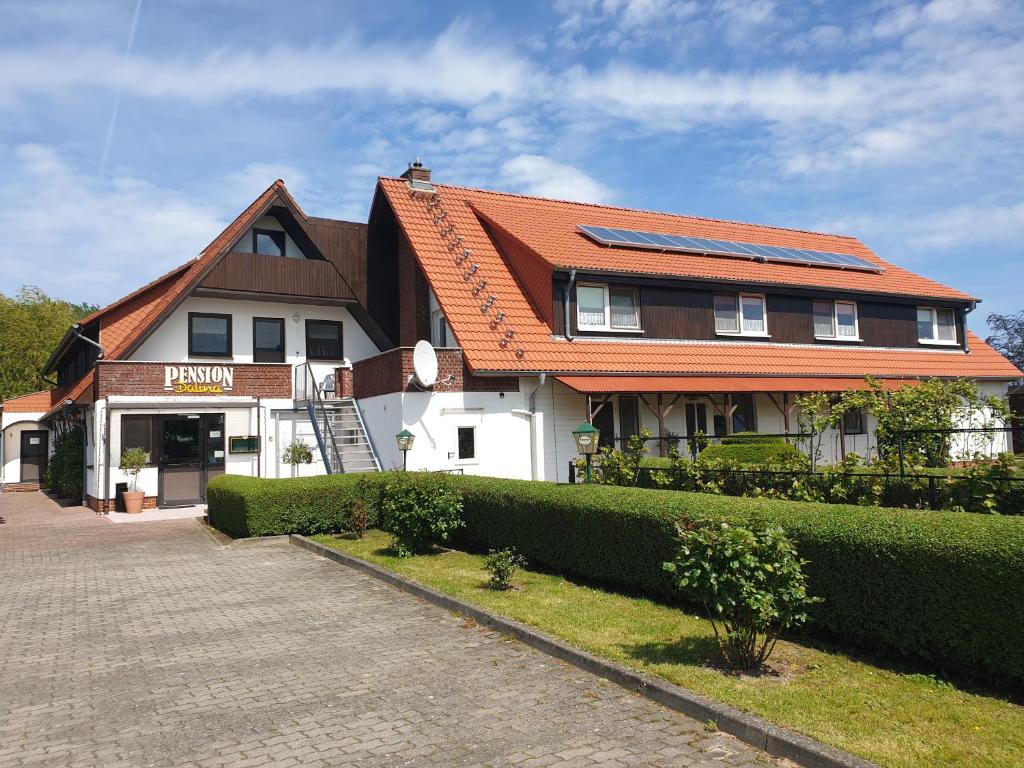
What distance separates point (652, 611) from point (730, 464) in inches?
146

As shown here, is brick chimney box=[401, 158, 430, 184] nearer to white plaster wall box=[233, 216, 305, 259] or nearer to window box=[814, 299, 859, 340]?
white plaster wall box=[233, 216, 305, 259]

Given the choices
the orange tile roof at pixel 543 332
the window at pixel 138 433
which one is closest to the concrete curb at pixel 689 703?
the orange tile roof at pixel 543 332

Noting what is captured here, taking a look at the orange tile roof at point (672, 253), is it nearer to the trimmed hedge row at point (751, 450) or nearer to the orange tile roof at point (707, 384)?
the orange tile roof at point (707, 384)

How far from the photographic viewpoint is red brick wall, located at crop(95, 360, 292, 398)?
20.7m

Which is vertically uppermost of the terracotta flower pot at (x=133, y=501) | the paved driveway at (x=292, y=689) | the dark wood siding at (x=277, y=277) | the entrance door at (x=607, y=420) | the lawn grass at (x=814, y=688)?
→ the dark wood siding at (x=277, y=277)

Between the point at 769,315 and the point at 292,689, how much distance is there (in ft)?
69.4

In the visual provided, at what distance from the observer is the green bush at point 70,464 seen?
2539 centimetres

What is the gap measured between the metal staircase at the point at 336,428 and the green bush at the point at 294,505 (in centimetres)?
378

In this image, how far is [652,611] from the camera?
859cm

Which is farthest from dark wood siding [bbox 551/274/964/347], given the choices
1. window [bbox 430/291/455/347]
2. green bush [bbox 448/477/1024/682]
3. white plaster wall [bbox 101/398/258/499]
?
green bush [bbox 448/477/1024/682]

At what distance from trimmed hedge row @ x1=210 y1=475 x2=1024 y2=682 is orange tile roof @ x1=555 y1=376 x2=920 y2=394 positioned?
889 cm

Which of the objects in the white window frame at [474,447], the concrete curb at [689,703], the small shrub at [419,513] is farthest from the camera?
the white window frame at [474,447]

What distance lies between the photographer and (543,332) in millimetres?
20891

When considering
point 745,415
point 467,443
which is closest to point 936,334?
point 745,415
